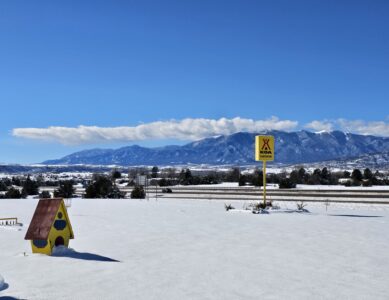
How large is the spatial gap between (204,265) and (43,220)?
20.6 ft

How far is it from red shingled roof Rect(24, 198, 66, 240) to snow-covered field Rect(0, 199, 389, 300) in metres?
0.78

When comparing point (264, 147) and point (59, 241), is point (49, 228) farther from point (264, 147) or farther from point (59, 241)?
point (264, 147)

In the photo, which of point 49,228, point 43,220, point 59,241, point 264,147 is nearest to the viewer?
point 49,228

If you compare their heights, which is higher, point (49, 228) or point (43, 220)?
point (43, 220)

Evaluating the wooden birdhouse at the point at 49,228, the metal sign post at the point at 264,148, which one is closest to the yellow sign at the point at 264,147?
the metal sign post at the point at 264,148

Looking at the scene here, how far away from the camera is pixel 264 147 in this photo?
4041 centimetres

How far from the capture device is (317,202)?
53969 mm

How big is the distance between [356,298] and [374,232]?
1357 centimetres

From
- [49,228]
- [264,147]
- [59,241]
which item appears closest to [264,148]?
[264,147]

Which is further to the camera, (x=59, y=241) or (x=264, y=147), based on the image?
(x=264, y=147)

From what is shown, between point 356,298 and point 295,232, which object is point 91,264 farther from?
point 295,232

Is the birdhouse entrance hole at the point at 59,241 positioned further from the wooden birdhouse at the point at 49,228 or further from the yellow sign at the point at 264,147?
the yellow sign at the point at 264,147

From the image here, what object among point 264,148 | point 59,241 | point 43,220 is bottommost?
point 59,241

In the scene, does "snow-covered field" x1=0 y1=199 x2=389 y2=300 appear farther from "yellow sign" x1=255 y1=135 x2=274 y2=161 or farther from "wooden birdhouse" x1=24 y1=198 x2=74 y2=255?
"yellow sign" x1=255 y1=135 x2=274 y2=161
